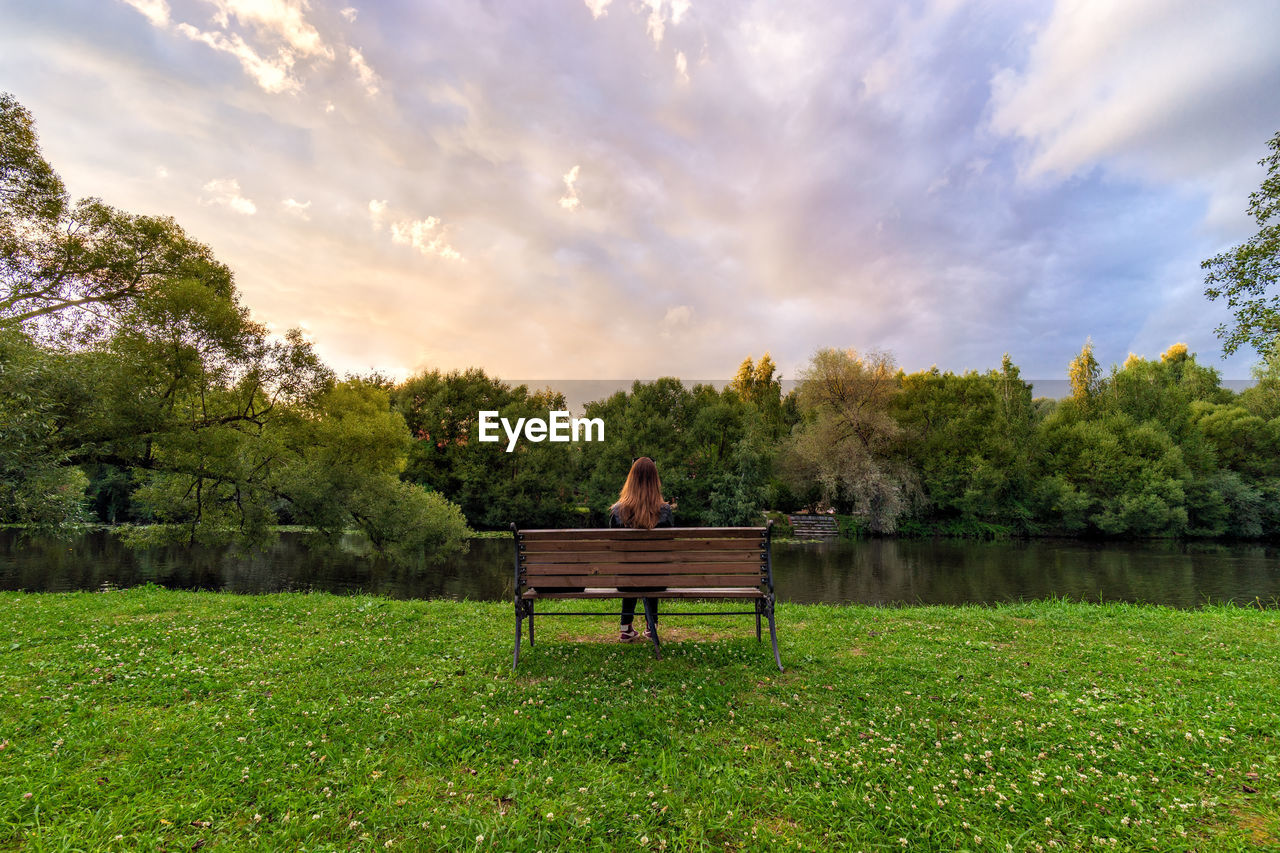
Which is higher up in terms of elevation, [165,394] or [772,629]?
[165,394]

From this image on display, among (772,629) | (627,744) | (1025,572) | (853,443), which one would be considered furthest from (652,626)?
(853,443)

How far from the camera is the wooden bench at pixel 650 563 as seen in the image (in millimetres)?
5578

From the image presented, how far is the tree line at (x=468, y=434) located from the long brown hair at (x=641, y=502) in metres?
13.3

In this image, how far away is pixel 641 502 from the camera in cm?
627

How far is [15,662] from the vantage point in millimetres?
5359

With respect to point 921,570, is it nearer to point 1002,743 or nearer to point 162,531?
A: point 1002,743

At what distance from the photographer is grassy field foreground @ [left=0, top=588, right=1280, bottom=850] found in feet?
9.45

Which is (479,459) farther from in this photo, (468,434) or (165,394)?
(165,394)

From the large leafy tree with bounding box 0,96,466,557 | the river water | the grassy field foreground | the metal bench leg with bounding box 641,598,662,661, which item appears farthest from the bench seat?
the large leafy tree with bounding box 0,96,466,557

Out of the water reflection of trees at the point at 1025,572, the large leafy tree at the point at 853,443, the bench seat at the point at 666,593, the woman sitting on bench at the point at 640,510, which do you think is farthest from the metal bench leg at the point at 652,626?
the large leafy tree at the point at 853,443

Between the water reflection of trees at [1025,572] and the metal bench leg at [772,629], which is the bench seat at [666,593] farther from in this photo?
the water reflection of trees at [1025,572]

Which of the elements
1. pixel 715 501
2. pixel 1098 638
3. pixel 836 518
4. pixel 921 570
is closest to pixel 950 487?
pixel 836 518

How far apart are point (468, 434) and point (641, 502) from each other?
145ft

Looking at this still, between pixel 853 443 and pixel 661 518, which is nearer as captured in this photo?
pixel 661 518
